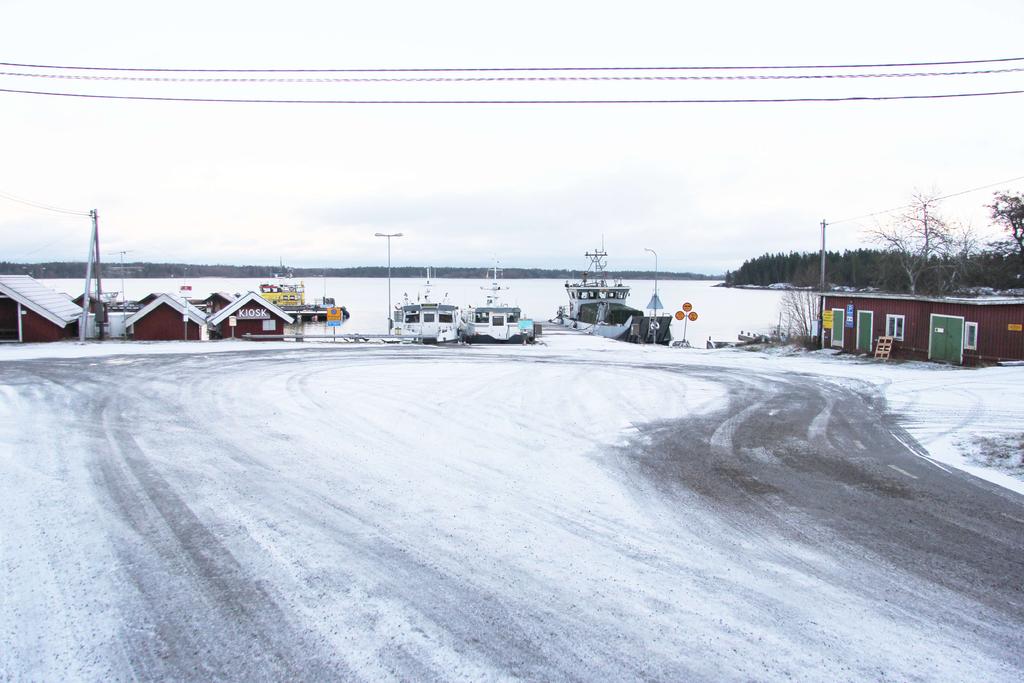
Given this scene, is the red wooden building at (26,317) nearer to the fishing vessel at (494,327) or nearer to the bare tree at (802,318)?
the fishing vessel at (494,327)

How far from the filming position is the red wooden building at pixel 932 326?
2103cm

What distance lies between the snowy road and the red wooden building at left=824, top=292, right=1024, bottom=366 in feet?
39.2

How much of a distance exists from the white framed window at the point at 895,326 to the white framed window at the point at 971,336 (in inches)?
113

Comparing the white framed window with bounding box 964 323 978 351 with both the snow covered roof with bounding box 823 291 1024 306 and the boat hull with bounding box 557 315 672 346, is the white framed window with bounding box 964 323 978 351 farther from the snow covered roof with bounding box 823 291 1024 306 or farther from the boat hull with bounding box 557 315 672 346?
the boat hull with bounding box 557 315 672 346

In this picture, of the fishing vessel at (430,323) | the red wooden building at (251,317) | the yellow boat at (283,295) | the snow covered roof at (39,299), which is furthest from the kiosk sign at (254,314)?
the yellow boat at (283,295)

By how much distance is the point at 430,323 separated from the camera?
40125 mm

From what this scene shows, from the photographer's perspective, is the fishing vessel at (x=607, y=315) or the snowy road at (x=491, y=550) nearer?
the snowy road at (x=491, y=550)

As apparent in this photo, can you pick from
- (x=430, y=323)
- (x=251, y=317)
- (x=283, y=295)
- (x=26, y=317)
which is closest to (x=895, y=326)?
(x=430, y=323)

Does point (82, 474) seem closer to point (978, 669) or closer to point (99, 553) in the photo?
point (99, 553)

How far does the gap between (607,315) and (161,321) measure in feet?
110

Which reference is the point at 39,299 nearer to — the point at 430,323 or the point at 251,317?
the point at 251,317

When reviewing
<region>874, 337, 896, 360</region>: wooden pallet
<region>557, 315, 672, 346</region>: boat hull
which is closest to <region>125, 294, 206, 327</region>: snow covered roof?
<region>557, 315, 672, 346</region>: boat hull

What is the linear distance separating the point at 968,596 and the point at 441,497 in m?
5.12

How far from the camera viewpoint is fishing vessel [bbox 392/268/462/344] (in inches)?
1548
